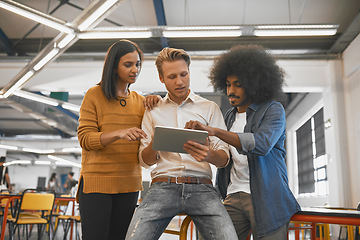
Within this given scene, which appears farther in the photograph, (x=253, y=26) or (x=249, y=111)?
(x=253, y=26)

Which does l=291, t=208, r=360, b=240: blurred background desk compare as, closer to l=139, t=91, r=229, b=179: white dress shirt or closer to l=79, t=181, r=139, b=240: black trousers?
l=139, t=91, r=229, b=179: white dress shirt

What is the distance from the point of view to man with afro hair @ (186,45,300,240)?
151 cm

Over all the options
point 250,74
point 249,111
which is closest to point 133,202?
point 249,111

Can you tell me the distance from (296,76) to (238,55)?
6.15 metres

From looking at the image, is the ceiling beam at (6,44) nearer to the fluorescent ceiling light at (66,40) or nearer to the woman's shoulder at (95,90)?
the fluorescent ceiling light at (66,40)

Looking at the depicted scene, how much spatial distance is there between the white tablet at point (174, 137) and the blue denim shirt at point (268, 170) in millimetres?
222

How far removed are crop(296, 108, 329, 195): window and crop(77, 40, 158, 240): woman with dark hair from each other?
26.4ft

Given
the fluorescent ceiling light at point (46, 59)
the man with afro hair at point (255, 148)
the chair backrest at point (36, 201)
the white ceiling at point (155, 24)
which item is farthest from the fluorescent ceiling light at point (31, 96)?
the man with afro hair at point (255, 148)

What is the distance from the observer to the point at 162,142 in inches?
53.7

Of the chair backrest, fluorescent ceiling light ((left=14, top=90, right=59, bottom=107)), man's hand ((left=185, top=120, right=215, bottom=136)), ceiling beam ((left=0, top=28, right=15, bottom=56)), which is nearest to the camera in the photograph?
man's hand ((left=185, top=120, right=215, bottom=136))

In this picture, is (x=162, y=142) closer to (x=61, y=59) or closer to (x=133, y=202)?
(x=133, y=202)

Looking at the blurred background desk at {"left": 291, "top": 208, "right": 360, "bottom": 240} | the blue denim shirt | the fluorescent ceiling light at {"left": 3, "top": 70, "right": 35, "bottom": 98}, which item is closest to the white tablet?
the blue denim shirt

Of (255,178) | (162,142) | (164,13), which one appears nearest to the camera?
(162,142)

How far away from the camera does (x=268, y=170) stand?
1.58 meters
